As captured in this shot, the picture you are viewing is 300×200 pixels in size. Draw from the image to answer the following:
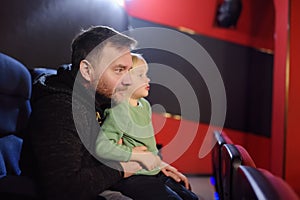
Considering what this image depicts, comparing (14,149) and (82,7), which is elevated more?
(82,7)

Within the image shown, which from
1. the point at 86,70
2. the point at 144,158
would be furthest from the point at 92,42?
the point at 144,158

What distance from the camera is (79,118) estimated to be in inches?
39.6

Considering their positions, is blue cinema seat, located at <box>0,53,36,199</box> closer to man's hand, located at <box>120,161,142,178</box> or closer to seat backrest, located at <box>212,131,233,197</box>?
man's hand, located at <box>120,161,142,178</box>

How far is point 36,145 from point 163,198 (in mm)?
405

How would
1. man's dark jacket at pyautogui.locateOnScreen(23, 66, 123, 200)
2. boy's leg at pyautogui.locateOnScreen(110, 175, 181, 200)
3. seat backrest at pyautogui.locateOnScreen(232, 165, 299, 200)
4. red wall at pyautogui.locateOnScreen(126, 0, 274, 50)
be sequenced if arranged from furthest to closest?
red wall at pyautogui.locateOnScreen(126, 0, 274, 50), boy's leg at pyautogui.locateOnScreen(110, 175, 181, 200), man's dark jacket at pyautogui.locateOnScreen(23, 66, 123, 200), seat backrest at pyautogui.locateOnScreen(232, 165, 299, 200)

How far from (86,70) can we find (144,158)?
34 cm

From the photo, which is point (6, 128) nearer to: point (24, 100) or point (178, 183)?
point (24, 100)

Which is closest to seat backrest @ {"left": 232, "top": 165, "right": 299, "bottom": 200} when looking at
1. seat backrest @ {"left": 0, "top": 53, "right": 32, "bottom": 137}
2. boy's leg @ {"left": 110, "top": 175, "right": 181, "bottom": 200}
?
boy's leg @ {"left": 110, "top": 175, "right": 181, "bottom": 200}

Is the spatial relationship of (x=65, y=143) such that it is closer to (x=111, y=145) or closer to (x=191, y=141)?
(x=111, y=145)

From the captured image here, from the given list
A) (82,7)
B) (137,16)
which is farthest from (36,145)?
(137,16)

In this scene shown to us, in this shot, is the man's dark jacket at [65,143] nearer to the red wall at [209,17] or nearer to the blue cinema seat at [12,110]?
the blue cinema seat at [12,110]

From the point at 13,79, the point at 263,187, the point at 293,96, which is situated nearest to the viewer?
the point at 263,187

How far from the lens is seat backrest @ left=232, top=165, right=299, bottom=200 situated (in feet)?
1.68

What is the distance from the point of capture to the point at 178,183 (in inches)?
48.7
